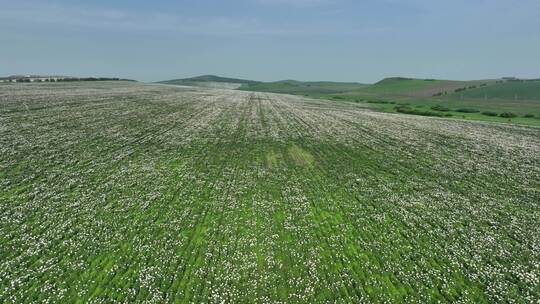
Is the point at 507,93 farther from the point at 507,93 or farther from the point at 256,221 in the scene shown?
the point at 256,221

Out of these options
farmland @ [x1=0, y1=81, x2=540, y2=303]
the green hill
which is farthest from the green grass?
farmland @ [x1=0, y1=81, x2=540, y2=303]

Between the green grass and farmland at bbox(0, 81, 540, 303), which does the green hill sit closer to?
the green grass

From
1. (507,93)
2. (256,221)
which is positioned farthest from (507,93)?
(256,221)

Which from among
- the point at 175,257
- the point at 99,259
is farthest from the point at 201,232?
the point at 99,259

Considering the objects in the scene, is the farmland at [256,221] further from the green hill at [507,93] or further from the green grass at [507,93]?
the green hill at [507,93]

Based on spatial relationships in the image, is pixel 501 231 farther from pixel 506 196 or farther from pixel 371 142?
pixel 371 142

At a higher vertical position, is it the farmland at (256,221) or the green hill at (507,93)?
the green hill at (507,93)

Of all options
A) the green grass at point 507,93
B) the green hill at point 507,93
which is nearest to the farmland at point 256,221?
the green grass at point 507,93

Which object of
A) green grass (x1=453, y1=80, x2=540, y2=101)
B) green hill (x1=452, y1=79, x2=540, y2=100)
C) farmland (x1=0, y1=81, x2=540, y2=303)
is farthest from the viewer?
green hill (x1=452, y1=79, x2=540, y2=100)

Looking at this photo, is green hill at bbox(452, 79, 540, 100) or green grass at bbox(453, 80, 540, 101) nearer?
green grass at bbox(453, 80, 540, 101)

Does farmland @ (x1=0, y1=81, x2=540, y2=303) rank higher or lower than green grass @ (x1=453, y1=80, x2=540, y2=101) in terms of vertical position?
lower
